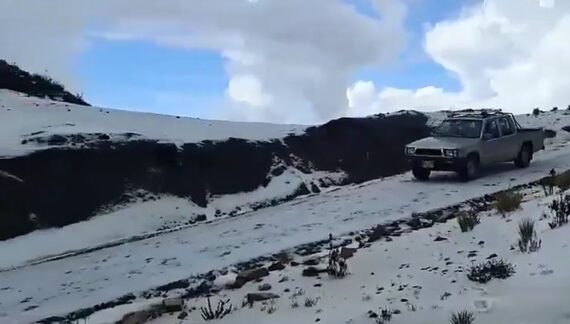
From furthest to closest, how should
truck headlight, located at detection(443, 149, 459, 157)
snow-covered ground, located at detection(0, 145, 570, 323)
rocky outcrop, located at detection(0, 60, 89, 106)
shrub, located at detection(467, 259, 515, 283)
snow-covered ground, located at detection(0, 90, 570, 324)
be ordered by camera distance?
rocky outcrop, located at detection(0, 60, 89, 106), truck headlight, located at detection(443, 149, 459, 157), snow-covered ground, located at detection(0, 145, 570, 323), snow-covered ground, located at detection(0, 90, 570, 324), shrub, located at detection(467, 259, 515, 283)

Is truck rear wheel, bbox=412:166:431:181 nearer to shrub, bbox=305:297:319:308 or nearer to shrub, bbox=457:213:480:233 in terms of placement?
shrub, bbox=457:213:480:233

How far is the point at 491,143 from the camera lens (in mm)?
20625

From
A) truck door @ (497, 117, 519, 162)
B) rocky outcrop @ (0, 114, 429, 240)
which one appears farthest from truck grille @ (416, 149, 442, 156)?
rocky outcrop @ (0, 114, 429, 240)

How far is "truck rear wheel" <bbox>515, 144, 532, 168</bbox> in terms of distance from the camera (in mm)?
21656

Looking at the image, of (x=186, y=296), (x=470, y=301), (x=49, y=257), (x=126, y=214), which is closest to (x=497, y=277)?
(x=470, y=301)

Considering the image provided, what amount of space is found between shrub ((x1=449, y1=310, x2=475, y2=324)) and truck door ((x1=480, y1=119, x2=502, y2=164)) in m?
14.3

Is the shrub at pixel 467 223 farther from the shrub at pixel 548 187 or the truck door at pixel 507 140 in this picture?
the truck door at pixel 507 140

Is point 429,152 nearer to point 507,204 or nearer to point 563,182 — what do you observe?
point 563,182

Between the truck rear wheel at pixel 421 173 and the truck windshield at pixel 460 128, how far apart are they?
1285mm

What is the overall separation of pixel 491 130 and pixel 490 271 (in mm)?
13713

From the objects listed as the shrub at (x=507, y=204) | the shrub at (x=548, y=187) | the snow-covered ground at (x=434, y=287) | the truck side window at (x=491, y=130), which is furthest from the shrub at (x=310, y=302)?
the truck side window at (x=491, y=130)

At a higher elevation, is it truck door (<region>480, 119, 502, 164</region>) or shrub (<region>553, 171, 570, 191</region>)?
truck door (<region>480, 119, 502, 164</region>)

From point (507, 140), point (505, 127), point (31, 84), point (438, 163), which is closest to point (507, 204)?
point (438, 163)

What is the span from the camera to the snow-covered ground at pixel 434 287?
6.81 meters
